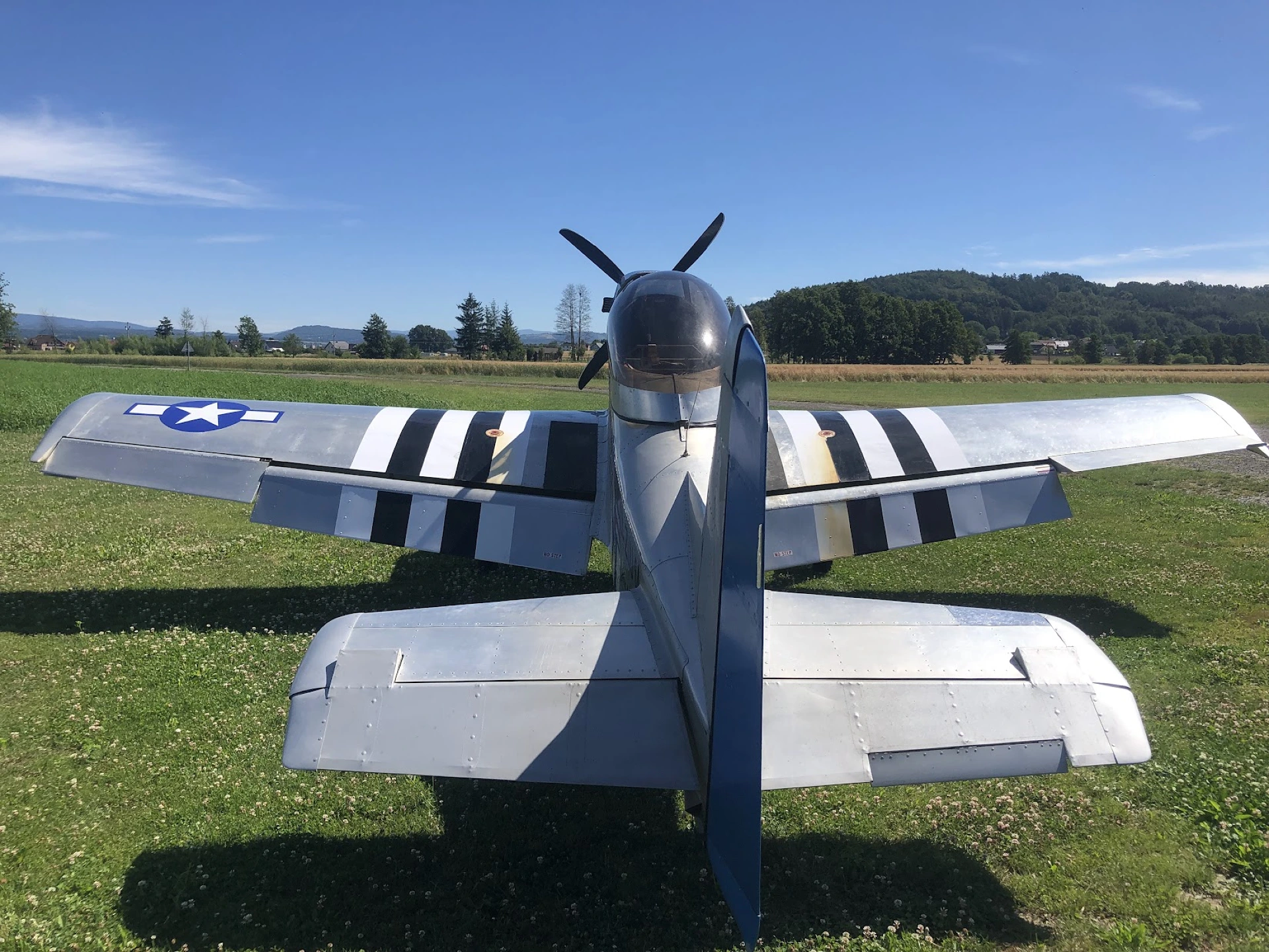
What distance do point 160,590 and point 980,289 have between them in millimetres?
179761

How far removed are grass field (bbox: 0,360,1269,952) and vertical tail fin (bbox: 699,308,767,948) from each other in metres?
1.38

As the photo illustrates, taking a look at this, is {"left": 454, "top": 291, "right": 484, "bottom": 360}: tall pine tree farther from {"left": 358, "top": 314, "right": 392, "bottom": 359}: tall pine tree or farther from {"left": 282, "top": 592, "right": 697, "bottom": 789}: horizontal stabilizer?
{"left": 282, "top": 592, "right": 697, "bottom": 789}: horizontal stabilizer

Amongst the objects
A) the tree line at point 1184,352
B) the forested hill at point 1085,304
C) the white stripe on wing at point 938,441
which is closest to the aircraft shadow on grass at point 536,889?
the white stripe on wing at point 938,441

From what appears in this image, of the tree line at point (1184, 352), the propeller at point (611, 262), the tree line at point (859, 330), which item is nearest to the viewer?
the propeller at point (611, 262)

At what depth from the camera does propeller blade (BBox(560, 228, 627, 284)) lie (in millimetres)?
10680

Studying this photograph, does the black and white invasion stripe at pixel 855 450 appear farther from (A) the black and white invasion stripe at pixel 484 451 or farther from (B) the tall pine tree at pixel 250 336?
(B) the tall pine tree at pixel 250 336

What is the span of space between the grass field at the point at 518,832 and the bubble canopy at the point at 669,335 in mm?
3392

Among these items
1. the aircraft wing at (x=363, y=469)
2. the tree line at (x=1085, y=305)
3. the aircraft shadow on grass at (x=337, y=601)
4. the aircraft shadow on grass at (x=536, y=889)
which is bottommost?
the aircraft shadow on grass at (x=536, y=889)

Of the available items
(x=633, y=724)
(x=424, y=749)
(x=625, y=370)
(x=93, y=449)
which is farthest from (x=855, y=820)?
(x=93, y=449)

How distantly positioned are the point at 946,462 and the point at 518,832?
18.0 feet

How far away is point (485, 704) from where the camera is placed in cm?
322

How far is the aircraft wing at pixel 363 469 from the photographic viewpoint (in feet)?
23.3

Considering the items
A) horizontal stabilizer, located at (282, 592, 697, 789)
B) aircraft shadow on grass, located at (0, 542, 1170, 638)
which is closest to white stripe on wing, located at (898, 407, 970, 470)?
aircraft shadow on grass, located at (0, 542, 1170, 638)

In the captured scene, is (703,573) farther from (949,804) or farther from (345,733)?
(949,804)
